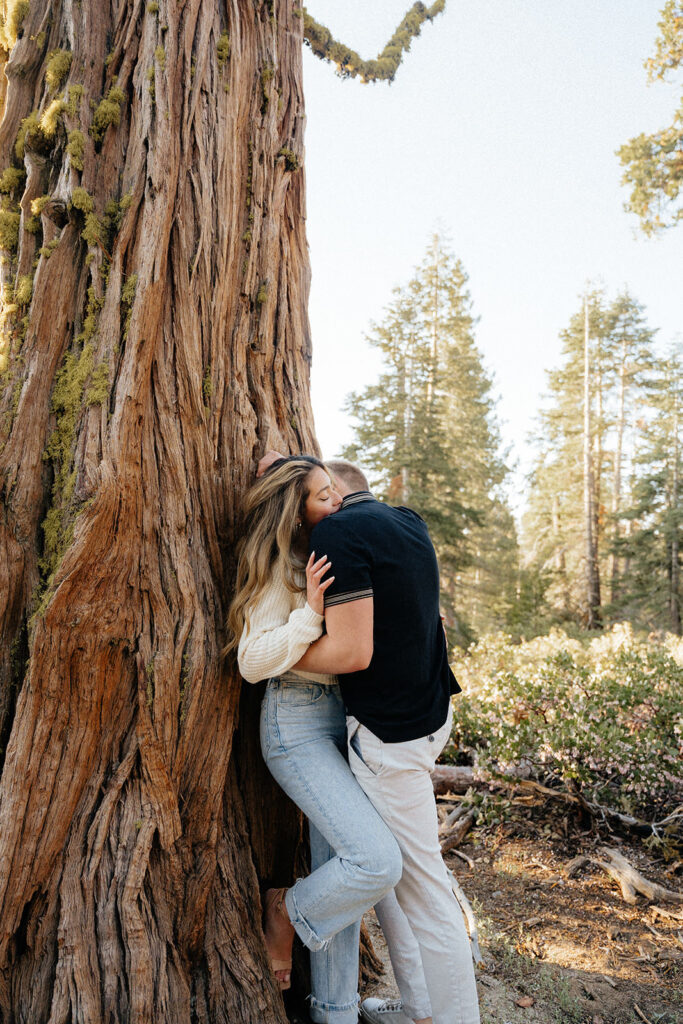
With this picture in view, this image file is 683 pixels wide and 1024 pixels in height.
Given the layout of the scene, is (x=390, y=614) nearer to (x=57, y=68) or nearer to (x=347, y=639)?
(x=347, y=639)

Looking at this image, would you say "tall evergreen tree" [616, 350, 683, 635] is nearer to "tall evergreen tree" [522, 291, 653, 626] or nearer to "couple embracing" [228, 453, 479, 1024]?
"tall evergreen tree" [522, 291, 653, 626]

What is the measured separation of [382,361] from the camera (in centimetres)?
2017

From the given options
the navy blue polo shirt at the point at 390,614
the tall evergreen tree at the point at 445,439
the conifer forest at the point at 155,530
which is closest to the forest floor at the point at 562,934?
the conifer forest at the point at 155,530

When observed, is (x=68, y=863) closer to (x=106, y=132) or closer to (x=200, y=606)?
(x=200, y=606)

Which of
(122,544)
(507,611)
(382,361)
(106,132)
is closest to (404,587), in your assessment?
(122,544)

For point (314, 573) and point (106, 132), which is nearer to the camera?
point (314, 573)

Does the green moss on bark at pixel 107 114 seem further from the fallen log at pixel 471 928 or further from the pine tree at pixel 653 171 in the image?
the pine tree at pixel 653 171

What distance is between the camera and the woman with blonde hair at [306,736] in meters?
2.39

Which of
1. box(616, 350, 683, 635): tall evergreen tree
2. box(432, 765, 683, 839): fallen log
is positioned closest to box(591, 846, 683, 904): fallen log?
box(432, 765, 683, 839): fallen log

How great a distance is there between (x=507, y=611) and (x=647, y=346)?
47.7 ft

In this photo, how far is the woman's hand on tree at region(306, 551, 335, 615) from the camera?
2.37m

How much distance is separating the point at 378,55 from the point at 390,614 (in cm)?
464

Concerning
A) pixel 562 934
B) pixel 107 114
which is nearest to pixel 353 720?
pixel 562 934

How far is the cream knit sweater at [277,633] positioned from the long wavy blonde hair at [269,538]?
40mm
